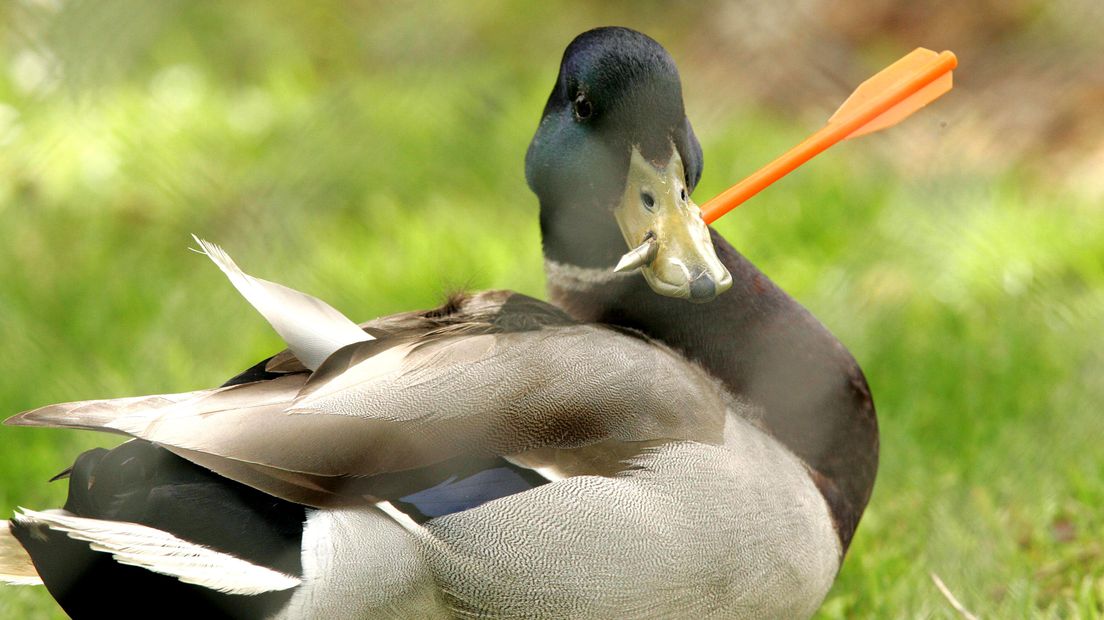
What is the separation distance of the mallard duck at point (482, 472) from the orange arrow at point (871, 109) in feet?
0.56

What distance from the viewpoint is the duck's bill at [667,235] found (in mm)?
2113

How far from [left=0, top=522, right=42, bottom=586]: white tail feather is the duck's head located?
1.07 m

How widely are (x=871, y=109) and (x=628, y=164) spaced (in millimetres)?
480

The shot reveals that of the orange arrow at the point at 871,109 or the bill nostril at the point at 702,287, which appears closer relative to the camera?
the bill nostril at the point at 702,287

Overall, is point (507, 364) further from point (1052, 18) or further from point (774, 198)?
point (1052, 18)

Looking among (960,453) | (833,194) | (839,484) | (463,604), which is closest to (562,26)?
(833,194)

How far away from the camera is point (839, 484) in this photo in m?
2.38

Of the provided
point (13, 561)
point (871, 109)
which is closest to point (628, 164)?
point (871, 109)

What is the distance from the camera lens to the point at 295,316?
7.11 ft

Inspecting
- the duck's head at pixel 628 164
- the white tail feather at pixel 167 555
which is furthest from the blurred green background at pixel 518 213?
the white tail feather at pixel 167 555

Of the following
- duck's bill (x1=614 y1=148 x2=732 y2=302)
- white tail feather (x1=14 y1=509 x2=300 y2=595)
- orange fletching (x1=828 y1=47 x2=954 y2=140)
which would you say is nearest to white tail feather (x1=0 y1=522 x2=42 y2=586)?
white tail feather (x1=14 y1=509 x2=300 y2=595)

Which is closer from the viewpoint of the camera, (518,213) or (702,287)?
(702,287)

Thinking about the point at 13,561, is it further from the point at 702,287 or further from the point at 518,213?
the point at 518,213

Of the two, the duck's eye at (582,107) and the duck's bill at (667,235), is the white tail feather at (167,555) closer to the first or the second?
the duck's bill at (667,235)
